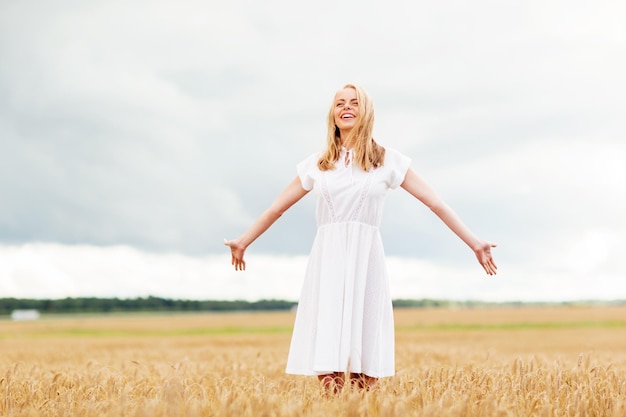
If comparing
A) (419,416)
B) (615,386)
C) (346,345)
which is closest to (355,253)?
(346,345)

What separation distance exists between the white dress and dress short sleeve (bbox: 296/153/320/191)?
0.09 feet

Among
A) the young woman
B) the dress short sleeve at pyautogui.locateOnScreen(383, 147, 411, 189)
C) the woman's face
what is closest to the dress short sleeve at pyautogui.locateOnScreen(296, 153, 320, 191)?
the young woman

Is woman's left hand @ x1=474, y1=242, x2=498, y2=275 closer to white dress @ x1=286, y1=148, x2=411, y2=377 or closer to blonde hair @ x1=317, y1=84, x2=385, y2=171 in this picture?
white dress @ x1=286, y1=148, x2=411, y2=377

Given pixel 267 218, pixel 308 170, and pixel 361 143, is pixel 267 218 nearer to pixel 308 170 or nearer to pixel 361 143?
pixel 308 170

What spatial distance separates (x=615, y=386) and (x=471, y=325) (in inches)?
1423

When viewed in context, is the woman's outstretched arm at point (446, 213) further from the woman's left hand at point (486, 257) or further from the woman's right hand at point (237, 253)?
the woman's right hand at point (237, 253)

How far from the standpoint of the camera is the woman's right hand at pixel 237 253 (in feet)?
19.5

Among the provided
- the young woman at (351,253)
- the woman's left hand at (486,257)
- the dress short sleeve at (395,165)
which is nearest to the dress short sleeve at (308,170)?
the young woman at (351,253)

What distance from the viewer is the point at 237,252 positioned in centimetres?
598

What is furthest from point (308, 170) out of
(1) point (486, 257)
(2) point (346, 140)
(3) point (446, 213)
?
(1) point (486, 257)

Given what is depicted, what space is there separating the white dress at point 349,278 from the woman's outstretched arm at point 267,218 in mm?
284

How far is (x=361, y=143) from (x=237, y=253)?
54.9 inches

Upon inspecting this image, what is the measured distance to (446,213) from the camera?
18.8 feet

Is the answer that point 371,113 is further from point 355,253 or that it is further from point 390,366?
point 390,366
